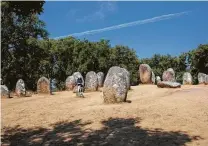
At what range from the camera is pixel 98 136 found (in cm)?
1339

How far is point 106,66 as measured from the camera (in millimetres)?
63656

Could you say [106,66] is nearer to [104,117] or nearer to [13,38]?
[13,38]

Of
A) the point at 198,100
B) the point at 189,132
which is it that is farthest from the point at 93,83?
the point at 189,132

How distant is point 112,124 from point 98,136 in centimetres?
223

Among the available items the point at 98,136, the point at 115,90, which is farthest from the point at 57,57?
the point at 98,136

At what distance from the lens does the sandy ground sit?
12859 millimetres

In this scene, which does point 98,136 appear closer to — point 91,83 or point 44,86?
point 44,86

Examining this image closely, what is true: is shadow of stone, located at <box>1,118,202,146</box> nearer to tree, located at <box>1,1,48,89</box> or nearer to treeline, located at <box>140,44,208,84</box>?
tree, located at <box>1,1,48,89</box>

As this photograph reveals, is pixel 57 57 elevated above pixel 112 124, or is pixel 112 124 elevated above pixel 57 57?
pixel 57 57

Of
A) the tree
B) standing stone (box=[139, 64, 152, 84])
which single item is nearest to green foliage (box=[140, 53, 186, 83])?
standing stone (box=[139, 64, 152, 84])

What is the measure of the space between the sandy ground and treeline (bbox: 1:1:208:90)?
48.0ft

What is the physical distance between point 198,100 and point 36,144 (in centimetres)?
1284

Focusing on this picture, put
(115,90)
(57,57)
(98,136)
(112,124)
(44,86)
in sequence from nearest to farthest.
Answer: (98,136) < (112,124) < (115,90) < (44,86) < (57,57)

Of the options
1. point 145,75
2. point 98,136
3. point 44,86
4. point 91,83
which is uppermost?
point 145,75
